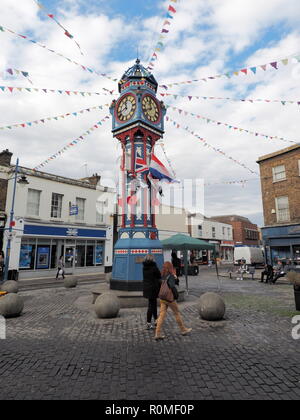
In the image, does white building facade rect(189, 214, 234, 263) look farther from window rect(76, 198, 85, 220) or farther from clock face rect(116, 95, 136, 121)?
clock face rect(116, 95, 136, 121)

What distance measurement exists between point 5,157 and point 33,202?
388 cm

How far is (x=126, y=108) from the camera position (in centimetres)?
1088

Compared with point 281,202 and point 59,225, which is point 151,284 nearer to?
point 59,225

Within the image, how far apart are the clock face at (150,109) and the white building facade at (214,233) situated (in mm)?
28509

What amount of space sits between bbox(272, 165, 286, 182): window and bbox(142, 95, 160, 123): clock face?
1474 cm

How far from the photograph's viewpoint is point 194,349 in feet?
15.2

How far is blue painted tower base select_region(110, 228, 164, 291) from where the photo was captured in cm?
900

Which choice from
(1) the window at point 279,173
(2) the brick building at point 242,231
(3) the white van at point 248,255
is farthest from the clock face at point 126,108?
(2) the brick building at point 242,231

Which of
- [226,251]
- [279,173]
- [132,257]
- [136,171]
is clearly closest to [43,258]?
[132,257]

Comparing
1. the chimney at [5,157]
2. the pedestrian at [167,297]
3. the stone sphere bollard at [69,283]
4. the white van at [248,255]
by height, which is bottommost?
the stone sphere bollard at [69,283]

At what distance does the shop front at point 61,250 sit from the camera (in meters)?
18.5

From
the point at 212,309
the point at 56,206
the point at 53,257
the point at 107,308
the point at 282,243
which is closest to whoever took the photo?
the point at 212,309

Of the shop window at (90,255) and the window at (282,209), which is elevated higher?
the window at (282,209)

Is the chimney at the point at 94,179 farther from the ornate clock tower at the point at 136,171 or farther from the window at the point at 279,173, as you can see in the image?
the window at the point at 279,173
